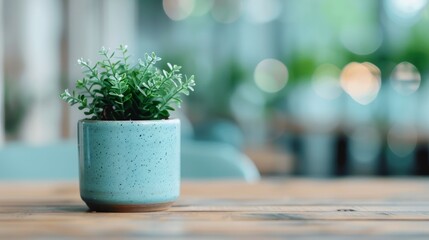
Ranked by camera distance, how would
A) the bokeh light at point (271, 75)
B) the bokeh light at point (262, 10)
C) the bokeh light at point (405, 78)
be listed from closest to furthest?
the bokeh light at point (405, 78) → the bokeh light at point (271, 75) → the bokeh light at point (262, 10)

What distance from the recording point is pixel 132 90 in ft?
2.93

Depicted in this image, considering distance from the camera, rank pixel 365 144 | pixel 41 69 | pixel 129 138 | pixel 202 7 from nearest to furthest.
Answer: pixel 129 138, pixel 41 69, pixel 365 144, pixel 202 7

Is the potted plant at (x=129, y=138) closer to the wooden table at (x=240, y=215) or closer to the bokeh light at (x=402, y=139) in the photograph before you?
A: the wooden table at (x=240, y=215)

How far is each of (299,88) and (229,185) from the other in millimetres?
5492

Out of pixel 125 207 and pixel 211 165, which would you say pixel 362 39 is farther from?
pixel 125 207

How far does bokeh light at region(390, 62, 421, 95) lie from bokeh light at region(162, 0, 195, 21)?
318 cm

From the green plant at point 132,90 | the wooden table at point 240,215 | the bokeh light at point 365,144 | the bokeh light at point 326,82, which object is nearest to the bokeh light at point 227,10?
the bokeh light at point 326,82

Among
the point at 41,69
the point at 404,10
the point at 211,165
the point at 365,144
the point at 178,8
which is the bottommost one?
the point at 365,144

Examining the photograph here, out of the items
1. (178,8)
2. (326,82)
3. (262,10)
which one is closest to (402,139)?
(326,82)

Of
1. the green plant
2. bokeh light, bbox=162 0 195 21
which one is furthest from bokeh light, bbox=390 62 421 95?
the green plant

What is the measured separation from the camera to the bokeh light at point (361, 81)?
6166 mm

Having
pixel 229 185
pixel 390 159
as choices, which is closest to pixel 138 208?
pixel 229 185

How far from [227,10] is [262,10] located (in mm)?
445

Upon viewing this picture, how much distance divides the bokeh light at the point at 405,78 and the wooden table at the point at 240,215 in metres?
4.53
